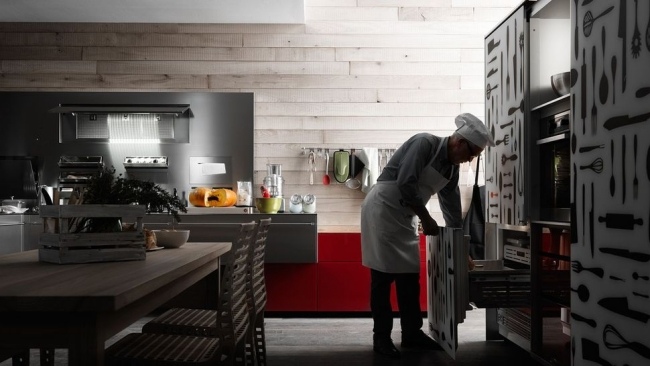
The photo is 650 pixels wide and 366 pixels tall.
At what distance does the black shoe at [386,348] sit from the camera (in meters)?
3.38

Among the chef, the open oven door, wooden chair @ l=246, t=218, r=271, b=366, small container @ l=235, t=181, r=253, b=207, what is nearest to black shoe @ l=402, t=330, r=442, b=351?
the chef

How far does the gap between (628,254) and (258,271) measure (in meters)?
1.49

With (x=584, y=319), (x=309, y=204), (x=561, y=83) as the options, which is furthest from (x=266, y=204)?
(x=584, y=319)

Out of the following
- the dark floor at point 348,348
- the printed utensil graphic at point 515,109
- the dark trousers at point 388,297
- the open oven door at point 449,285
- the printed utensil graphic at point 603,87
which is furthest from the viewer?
the dark trousers at point 388,297

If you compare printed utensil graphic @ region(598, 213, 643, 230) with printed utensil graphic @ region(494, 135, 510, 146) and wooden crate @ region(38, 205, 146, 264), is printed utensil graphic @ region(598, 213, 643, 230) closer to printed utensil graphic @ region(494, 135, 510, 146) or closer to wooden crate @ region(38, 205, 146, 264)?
printed utensil graphic @ region(494, 135, 510, 146)

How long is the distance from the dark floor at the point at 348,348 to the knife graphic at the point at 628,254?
1366mm

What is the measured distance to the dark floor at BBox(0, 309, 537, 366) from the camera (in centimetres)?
332

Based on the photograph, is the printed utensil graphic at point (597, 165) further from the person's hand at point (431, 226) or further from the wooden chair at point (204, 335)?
the wooden chair at point (204, 335)

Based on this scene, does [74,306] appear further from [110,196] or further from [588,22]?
[588,22]

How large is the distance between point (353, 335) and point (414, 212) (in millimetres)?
1104

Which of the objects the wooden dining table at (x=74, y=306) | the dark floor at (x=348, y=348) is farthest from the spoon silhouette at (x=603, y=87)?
the dark floor at (x=348, y=348)

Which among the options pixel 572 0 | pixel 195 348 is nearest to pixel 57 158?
pixel 195 348

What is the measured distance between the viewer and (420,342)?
3607 mm

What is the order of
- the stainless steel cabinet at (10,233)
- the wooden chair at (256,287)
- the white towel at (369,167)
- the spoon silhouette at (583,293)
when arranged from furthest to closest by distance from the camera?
the white towel at (369,167) → the stainless steel cabinet at (10,233) → the wooden chair at (256,287) → the spoon silhouette at (583,293)
